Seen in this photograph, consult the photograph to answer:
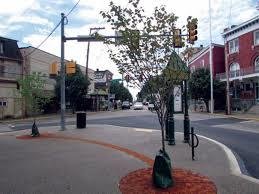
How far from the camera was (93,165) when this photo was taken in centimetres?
1058

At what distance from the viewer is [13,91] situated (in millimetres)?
41844

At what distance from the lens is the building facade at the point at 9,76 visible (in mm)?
43781

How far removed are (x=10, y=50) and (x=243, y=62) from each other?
1069 inches

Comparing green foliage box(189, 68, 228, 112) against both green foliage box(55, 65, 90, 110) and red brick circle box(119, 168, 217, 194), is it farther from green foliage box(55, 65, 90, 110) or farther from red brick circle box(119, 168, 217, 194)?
red brick circle box(119, 168, 217, 194)

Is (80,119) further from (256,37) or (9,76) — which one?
(256,37)

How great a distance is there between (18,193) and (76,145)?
7.42 m

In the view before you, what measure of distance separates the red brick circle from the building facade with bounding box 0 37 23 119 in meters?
35.7

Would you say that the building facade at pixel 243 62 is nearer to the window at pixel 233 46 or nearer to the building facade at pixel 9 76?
the window at pixel 233 46

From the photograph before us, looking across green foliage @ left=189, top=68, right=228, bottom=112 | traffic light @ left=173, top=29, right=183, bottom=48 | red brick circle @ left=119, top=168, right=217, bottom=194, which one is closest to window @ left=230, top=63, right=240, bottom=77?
green foliage @ left=189, top=68, right=228, bottom=112

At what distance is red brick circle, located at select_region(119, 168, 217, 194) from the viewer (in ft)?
25.3

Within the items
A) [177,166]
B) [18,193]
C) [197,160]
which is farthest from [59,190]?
[197,160]

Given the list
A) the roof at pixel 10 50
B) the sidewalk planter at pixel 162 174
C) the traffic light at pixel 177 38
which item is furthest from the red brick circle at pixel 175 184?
the roof at pixel 10 50

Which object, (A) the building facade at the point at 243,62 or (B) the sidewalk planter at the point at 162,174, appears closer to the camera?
(B) the sidewalk planter at the point at 162,174

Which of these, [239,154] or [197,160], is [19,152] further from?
[239,154]
